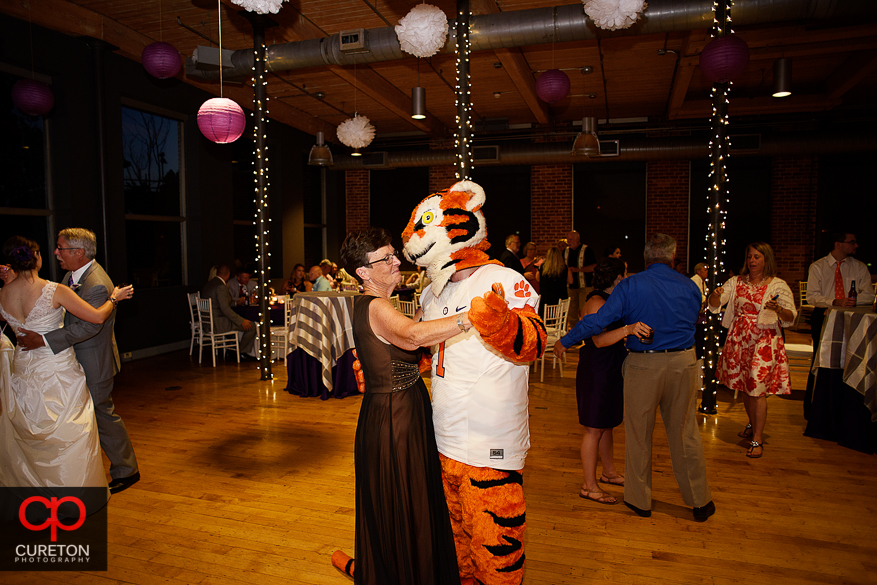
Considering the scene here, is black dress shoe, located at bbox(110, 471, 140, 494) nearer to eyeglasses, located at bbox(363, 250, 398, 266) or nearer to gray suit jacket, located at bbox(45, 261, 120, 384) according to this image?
gray suit jacket, located at bbox(45, 261, 120, 384)

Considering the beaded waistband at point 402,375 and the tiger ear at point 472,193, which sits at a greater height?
the tiger ear at point 472,193

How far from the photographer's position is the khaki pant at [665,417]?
2719mm

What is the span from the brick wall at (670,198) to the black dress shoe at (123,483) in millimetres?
9982

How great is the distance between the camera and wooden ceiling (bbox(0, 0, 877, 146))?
19.6ft

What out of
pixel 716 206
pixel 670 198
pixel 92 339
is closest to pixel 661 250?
pixel 716 206

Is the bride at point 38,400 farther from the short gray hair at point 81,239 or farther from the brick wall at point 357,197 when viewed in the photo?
the brick wall at point 357,197

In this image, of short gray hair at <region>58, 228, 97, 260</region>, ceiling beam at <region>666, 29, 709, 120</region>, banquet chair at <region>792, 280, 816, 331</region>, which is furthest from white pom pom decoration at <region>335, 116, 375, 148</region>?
banquet chair at <region>792, 280, 816, 331</region>

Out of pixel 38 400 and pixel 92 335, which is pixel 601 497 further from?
pixel 38 400

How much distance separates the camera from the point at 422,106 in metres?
6.73

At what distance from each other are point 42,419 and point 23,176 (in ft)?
14.5

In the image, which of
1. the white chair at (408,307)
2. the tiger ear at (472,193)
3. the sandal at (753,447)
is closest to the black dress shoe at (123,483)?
the tiger ear at (472,193)

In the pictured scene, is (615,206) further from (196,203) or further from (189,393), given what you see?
(189,393)

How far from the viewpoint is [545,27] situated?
5.23 m

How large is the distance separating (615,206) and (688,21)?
21.3ft
